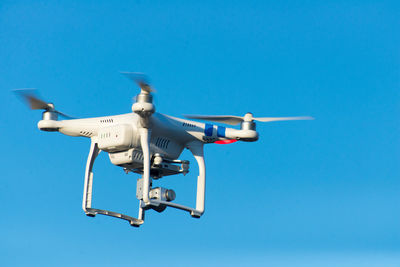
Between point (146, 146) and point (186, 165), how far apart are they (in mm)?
3798

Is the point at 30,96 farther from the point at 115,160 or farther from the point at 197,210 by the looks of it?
the point at 197,210

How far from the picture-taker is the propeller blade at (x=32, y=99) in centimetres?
7300

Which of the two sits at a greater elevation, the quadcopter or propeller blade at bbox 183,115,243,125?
propeller blade at bbox 183,115,243,125

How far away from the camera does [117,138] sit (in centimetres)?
6988

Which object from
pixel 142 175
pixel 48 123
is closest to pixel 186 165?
pixel 142 175

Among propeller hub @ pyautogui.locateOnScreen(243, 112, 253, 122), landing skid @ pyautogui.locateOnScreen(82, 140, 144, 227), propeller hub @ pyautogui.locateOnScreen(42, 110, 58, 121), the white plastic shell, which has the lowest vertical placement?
landing skid @ pyautogui.locateOnScreen(82, 140, 144, 227)

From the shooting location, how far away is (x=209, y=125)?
72.6 metres

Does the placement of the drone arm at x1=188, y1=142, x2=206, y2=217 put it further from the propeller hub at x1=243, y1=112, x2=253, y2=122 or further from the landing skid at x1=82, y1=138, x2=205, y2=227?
the propeller hub at x1=243, y1=112, x2=253, y2=122

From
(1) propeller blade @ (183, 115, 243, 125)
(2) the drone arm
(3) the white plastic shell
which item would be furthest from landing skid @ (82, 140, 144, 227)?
(1) propeller blade @ (183, 115, 243, 125)

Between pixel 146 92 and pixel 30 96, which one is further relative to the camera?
pixel 30 96

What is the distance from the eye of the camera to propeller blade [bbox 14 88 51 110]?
73.0 m

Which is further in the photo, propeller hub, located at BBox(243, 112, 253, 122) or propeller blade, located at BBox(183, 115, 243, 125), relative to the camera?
propeller blade, located at BBox(183, 115, 243, 125)

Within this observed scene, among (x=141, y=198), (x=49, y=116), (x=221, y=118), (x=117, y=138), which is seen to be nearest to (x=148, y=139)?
(x=117, y=138)

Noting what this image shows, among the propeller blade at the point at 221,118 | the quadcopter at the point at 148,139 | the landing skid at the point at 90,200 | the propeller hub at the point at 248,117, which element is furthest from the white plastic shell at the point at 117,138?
the propeller hub at the point at 248,117
